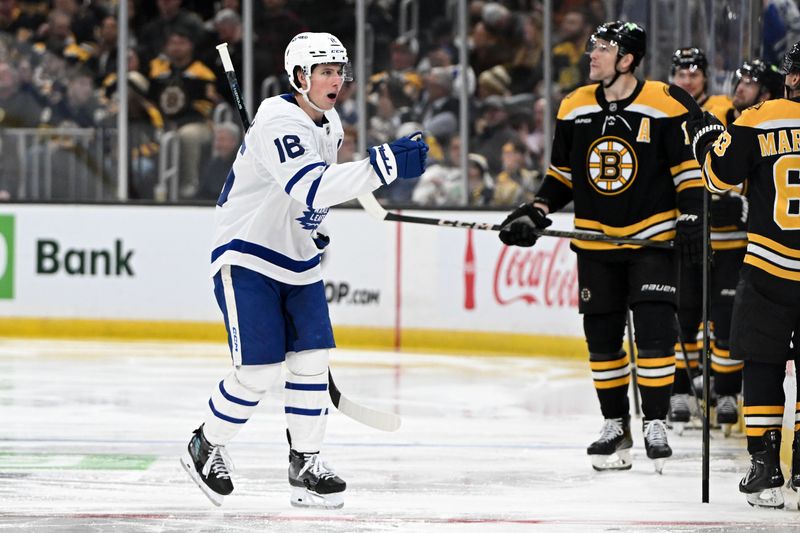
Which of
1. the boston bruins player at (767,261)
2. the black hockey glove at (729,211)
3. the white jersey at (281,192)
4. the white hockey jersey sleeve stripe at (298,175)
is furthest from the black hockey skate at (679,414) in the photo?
the white hockey jersey sleeve stripe at (298,175)

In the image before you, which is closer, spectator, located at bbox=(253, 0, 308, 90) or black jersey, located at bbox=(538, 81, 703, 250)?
black jersey, located at bbox=(538, 81, 703, 250)

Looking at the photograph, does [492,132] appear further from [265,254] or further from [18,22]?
[265,254]

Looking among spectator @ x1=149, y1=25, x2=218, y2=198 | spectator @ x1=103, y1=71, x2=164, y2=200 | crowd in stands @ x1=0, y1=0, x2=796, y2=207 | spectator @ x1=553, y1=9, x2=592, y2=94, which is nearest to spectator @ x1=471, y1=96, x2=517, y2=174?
crowd in stands @ x1=0, y1=0, x2=796, y2=207

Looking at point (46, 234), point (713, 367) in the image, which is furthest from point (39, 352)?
point (713, 367)

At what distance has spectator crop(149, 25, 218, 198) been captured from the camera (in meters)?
9.80

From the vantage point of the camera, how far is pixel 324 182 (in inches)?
153

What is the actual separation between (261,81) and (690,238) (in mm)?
5664

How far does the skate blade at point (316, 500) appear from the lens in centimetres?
414

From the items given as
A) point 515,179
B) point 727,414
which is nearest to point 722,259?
point 727,414

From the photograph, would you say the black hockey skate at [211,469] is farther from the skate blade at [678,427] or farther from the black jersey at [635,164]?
the skate blade at [678,427]

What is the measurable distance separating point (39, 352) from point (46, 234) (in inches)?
42.8

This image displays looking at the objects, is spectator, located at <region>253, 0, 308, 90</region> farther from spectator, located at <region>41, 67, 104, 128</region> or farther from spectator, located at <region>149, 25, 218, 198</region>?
spectator, located at <region>41, 67, 104, 128</region>

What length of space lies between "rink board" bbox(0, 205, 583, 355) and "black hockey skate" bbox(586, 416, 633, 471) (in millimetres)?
3581

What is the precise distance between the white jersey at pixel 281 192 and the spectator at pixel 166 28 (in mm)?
6037
